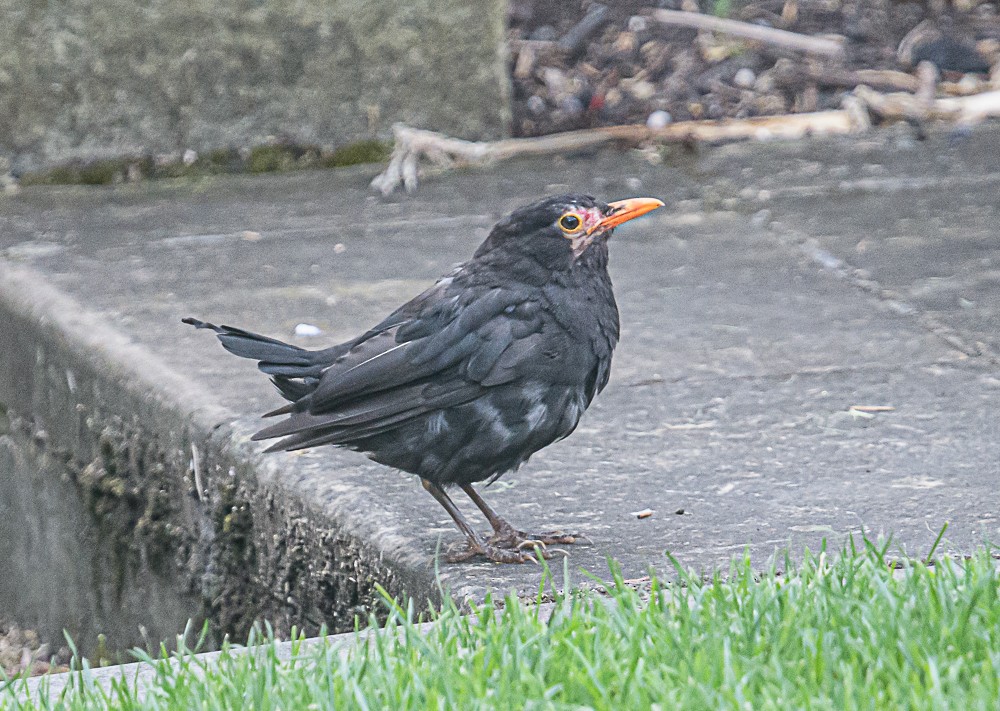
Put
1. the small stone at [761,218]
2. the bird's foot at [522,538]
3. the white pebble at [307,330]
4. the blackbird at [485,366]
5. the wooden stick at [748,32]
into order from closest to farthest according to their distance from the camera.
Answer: the blackbird at [485,366], the bird's foot at [522,538], the white pebble at [307,330], the small stone at [761,218], the wooden stick at [748,32]

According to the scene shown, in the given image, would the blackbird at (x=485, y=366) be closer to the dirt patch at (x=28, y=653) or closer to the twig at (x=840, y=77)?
the dirt patch at (x=28, y=653)

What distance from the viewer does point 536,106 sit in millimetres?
7793

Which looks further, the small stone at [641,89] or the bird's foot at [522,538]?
the small stone at [641,89]

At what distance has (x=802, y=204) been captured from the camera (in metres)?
6.62

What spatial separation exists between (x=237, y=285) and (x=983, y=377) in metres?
2.58

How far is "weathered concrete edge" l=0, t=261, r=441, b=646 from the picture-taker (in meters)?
3.77

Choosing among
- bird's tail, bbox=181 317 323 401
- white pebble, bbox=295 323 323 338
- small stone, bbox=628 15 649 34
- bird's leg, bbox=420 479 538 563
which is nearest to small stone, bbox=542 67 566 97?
small stone, bbox=628 15 649 34

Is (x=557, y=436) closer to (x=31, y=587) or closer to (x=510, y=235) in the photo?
(x=510, y=235)

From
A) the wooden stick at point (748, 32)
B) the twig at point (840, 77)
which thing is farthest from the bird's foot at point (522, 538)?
the wooden stick at point (748, 32)

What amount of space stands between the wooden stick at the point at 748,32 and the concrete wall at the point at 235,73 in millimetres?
1196

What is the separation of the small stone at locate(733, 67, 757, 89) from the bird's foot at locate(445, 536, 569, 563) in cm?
494

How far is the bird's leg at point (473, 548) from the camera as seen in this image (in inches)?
137

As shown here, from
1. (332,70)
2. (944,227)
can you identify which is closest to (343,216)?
(332,70)

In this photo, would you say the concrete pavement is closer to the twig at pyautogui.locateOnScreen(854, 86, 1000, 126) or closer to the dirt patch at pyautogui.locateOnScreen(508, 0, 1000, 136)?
the twig at pyautogui.locateOnScreen(854, 86, 1000, 126)
